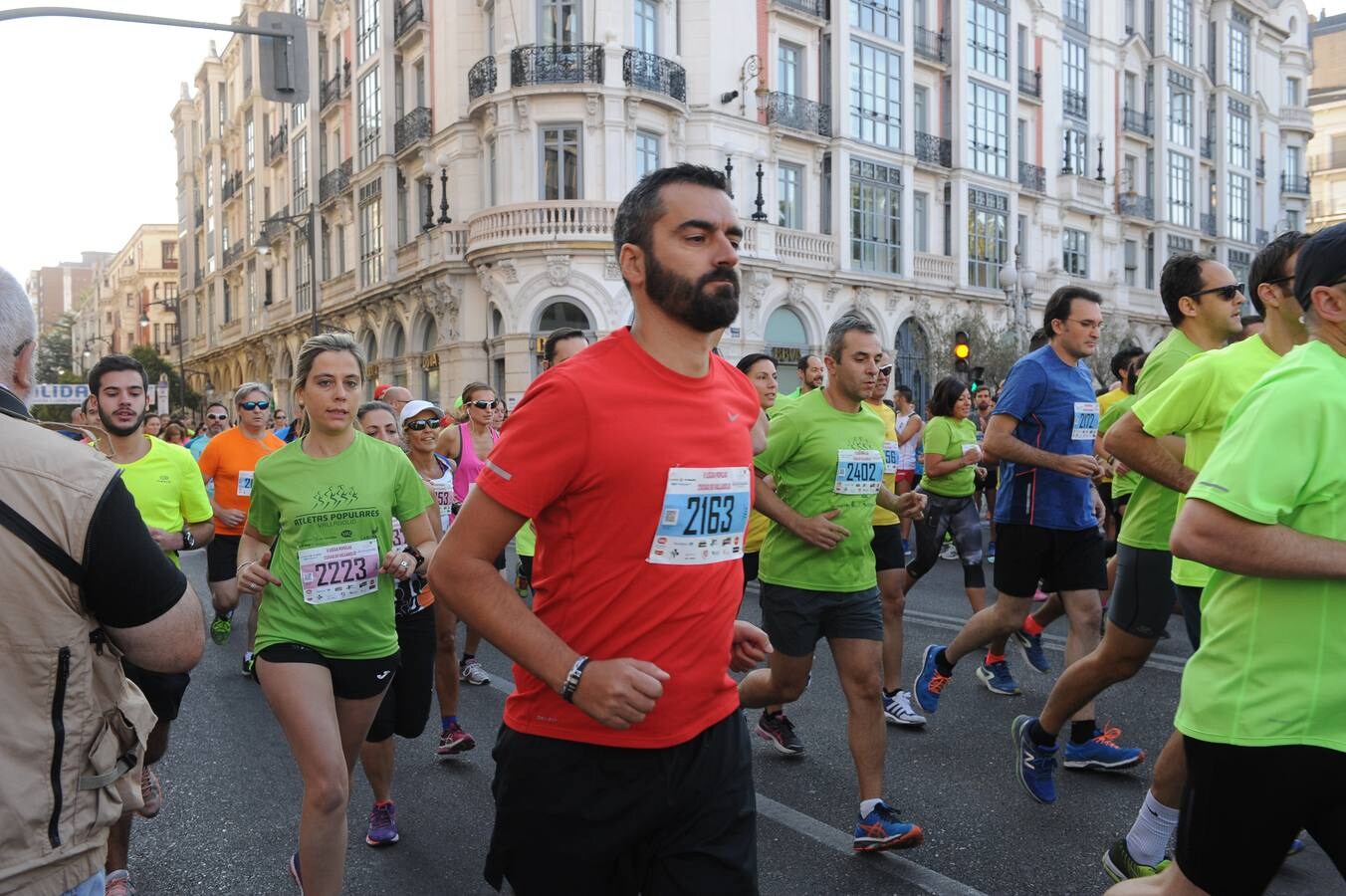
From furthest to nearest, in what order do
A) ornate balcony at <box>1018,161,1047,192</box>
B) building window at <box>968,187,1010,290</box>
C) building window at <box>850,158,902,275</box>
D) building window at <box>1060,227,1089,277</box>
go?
1. building window at <box>1060,227,1089,277</box>
2. ornate balcony at <box>1018,161,1047,192</box>
3. building window at <box>968,187,1010,290</box>
4. building window at <box>850,158,902,275</box>

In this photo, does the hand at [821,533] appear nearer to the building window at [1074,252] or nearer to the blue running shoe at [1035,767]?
the blue running shoe at [1035,767]

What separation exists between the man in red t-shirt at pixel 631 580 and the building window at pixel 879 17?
105 ft

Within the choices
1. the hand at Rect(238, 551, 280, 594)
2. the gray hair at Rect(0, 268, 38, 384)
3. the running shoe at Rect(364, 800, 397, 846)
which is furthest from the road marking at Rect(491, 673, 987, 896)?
the gray hair at Rect(0, 268, 38, 384)

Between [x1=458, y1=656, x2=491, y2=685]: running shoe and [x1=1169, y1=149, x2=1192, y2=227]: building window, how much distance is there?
151ft

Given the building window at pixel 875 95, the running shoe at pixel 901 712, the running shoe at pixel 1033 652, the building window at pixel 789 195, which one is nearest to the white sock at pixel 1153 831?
the running shoe at pixel 901 712

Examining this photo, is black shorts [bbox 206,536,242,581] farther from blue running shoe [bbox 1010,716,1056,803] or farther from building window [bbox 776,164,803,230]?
building window [bbox 776,164,803,230]

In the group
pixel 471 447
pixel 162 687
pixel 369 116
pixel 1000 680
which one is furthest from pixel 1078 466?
pixel 369 116

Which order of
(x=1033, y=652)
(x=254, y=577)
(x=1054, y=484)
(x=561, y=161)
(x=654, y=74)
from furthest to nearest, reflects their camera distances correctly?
(x=654, y=74) < (x=561, y=161) < (x=1033, y=652) < (x=1054, y=484) < (x=254, y=577)

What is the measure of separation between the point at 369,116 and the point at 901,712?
34.0 metres

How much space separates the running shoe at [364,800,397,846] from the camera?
4.45 m

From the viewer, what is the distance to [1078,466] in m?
5.18

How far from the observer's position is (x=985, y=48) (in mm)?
35906

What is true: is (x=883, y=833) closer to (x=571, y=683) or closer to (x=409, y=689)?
(x=409, y=689)

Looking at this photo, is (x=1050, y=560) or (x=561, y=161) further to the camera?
(x=561, y=161)
